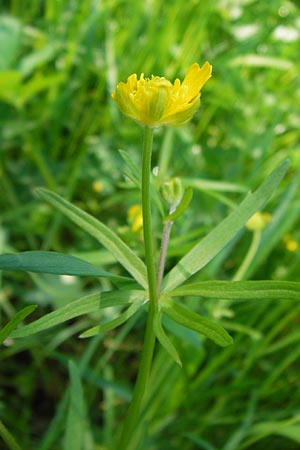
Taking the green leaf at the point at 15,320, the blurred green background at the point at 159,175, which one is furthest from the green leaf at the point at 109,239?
the blurred green background at the point at 159,175

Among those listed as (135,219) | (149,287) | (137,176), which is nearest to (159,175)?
(135,219)

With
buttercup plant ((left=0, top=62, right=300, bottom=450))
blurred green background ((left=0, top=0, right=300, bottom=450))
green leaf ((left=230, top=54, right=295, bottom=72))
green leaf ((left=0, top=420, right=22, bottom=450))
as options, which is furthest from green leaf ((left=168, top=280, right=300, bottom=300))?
green leaf ((left=230, top=54, right=295, bottom=72))

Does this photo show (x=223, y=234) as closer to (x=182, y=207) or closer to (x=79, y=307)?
(x=182, y=207)

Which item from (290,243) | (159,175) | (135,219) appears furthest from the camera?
(290,243)

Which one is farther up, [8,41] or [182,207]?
[8,41]

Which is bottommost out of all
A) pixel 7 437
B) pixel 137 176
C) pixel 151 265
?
pixel 7 437

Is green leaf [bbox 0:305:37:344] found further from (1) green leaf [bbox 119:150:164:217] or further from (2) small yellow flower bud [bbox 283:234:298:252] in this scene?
(2) small yellow flower bud [bbox 283:234:298:252]

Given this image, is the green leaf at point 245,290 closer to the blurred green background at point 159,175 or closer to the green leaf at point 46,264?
the green leaf at point 46,264

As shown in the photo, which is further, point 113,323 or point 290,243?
point 290,243
